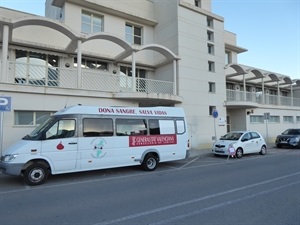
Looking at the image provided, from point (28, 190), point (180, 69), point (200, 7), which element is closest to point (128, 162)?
point (28, 190)

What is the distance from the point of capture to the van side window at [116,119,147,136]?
9281mm

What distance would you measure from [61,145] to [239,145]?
10.0 meters

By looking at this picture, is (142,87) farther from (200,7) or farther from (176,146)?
(200,7)

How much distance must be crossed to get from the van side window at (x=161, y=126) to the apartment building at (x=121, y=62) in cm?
375

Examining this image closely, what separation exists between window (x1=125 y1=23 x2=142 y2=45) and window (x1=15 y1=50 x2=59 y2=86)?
6503 mm

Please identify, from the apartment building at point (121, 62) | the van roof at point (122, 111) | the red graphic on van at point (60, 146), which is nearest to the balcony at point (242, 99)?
the apartment building at point (121, 62)

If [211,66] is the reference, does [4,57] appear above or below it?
below

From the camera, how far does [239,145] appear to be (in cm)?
1361

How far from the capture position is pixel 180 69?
17094mm

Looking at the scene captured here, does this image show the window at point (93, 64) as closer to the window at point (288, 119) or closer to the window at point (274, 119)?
the window at point (274, 119)

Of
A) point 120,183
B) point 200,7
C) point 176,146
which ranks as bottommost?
point 120,183

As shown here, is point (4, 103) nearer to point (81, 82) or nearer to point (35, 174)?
point (35, 174)

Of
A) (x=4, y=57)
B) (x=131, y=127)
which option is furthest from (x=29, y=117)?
(x=131, y=127)

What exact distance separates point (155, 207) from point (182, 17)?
15964 mm
